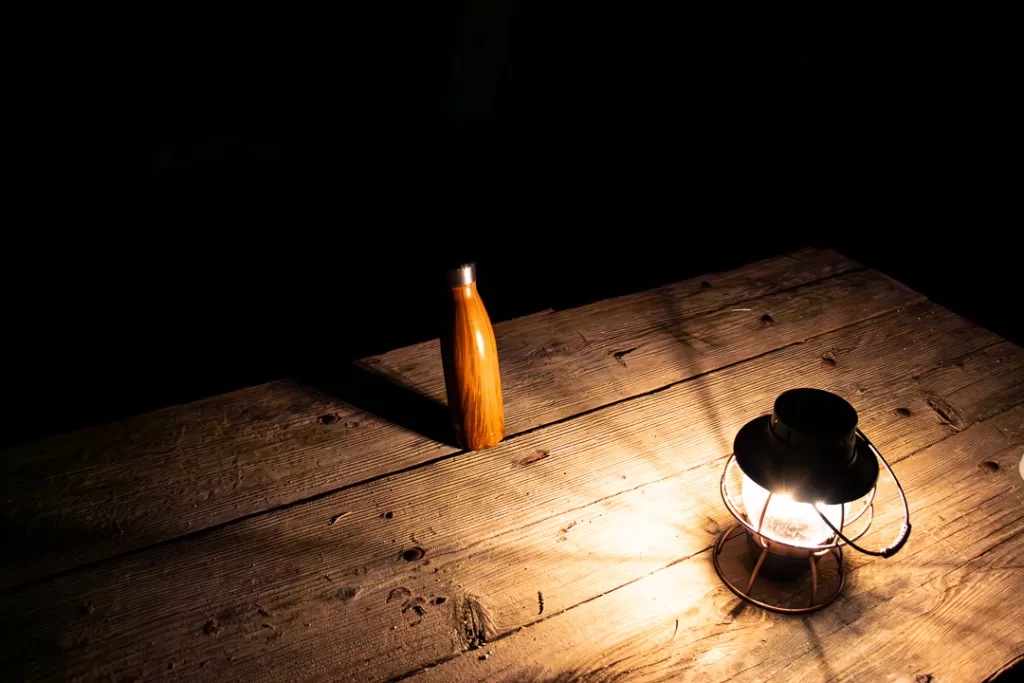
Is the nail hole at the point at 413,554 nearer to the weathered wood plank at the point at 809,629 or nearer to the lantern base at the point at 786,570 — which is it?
Result: the weathered wood plank at the point at 809,629

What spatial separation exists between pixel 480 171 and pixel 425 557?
263 centimetres

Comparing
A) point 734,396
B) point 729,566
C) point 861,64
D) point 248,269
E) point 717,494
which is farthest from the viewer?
point 861,64

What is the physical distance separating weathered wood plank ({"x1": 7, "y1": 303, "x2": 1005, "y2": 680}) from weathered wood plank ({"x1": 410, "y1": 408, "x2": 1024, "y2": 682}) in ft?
0.12

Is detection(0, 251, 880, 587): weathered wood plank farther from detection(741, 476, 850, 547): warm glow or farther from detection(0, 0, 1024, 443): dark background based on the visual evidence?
detection(0, 0, 1024, 443): dark background

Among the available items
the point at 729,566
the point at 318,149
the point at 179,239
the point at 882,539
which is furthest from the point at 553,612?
the point at 318,149

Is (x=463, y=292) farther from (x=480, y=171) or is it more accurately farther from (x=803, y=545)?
(x=480, y=171)

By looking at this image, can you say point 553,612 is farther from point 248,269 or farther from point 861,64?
point 861,64

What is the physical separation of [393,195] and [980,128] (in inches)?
117

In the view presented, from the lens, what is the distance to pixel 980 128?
3633 mm

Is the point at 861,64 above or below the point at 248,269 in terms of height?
above

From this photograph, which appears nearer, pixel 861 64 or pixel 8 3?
pixel 8 3

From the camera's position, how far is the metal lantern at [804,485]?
29.2 inches

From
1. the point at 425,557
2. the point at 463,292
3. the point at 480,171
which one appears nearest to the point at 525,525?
the point at 425,557

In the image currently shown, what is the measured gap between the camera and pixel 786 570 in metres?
0.91
